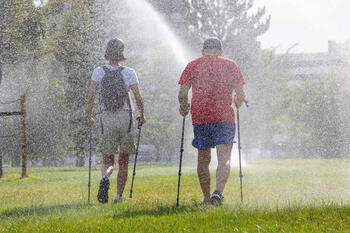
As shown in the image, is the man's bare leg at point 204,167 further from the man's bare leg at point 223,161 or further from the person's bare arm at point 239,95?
the person's bare arm at point 239,95

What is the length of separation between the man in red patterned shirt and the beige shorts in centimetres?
85

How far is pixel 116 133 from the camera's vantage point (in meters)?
6.38

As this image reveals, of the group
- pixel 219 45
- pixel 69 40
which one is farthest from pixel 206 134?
pixel 69 40

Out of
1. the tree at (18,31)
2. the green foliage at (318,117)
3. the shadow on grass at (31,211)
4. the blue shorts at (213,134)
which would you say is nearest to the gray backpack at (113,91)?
the blue shorts at (213,134)

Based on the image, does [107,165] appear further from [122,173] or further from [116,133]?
[116,133]

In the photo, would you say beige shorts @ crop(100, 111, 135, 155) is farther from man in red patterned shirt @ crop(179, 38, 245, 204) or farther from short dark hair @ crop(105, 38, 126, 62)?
man in red patterned shirt @ crop(179, 38, 245, 204)

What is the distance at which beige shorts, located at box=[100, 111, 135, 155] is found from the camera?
6340mm

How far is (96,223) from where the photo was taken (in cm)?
448

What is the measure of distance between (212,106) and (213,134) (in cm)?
33

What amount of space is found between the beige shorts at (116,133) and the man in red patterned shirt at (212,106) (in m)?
0.85

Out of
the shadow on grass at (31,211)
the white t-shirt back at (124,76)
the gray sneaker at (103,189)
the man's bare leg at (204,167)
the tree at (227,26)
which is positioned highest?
the tree at (227,26)

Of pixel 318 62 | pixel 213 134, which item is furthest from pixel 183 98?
pixel 318 62

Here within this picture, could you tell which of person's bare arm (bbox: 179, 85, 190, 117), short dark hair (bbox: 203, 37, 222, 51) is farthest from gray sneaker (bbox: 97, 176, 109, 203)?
short dark hair (bbox: 203, 37, 222, 51)

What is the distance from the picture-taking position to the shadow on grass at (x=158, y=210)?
497 centimetres
